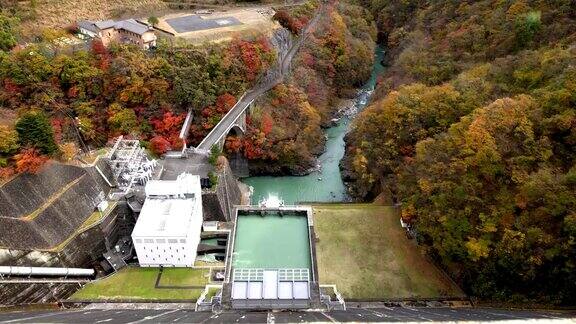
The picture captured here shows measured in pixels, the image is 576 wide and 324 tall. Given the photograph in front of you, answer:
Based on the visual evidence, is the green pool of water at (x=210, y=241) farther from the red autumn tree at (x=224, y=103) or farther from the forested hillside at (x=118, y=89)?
the red autumn tree at (x=224, y=103)

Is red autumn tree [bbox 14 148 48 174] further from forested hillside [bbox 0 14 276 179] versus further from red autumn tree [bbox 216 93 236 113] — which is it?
red autumn tree [bbox 216 93 236 113]

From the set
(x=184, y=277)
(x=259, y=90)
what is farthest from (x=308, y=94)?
(x=184, y=277)

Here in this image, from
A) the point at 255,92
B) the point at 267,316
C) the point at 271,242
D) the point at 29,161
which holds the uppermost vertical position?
the point at 255,92

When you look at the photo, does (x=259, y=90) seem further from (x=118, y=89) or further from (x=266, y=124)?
(x=118, y=89)

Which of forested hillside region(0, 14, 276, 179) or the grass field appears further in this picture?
forested hillside region(0, 14, 276, 179)

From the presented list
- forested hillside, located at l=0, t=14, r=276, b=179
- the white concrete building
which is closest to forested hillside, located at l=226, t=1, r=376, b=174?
forested hillside, located at l=0, t=14, r=276, b=179
